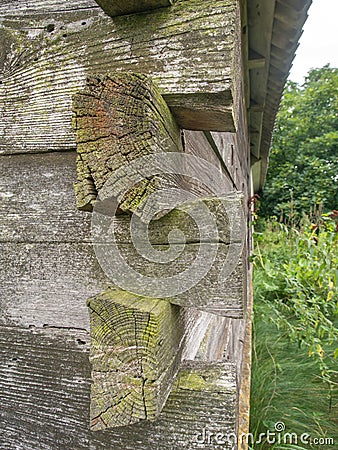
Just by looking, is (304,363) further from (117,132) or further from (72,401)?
(117,132)

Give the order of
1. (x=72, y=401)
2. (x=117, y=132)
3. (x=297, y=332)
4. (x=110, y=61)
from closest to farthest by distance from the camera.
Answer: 1. (x=117, y=132)
2. (x=110, y=61)
3. (x=72, y=401)
4. (x=297, y=332)

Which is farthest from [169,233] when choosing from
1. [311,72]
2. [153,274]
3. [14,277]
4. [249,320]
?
[311,72]

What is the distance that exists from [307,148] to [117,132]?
2007 centimetres

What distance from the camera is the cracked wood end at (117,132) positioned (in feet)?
2.24

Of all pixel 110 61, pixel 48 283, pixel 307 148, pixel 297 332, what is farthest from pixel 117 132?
pixel 307 148

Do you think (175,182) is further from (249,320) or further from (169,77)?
(249,320)

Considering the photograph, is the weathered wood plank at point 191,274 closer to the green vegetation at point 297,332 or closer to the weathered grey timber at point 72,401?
the weathered grey timber at point 72,401

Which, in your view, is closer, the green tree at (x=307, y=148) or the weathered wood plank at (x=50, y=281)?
the weathered wood plank at (x=50, y=281)

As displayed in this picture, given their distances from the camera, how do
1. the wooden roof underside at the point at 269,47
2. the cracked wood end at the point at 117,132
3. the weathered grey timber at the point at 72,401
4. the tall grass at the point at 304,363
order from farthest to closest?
the tall grass at the point at 304,363 < the wooden roof underside at the point at 269,47 < the weathered grey timber at the point at 72,401 < the cracked wood end at the point at 117,132

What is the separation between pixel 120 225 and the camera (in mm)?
831

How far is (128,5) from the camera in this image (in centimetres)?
77

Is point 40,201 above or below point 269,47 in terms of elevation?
below

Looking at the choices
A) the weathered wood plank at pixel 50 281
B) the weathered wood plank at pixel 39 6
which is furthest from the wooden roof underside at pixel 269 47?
the weathered wood plank at pixel 50 281

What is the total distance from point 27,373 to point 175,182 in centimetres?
62
